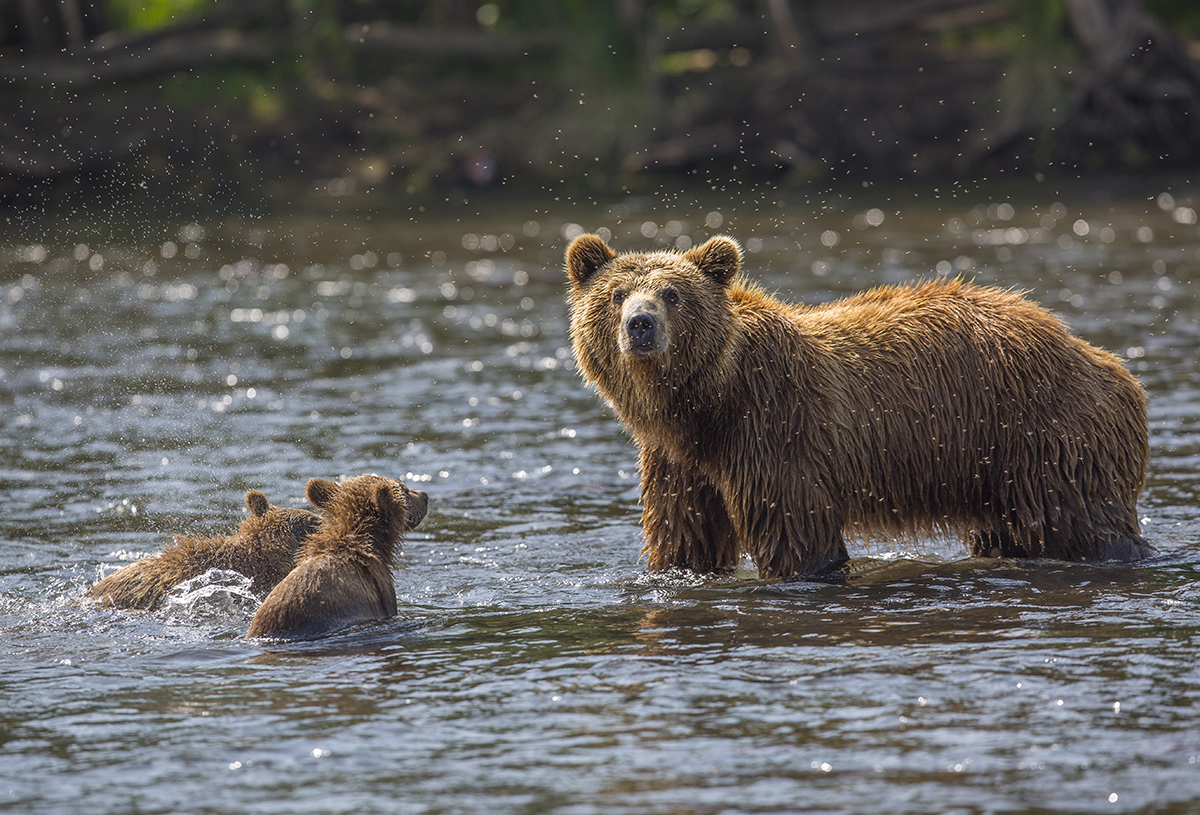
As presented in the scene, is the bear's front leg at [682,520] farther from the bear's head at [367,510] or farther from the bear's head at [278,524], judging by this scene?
the bear's head at [278,524]

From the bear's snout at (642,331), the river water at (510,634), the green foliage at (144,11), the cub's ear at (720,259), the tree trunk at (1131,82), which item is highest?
the green foliage at (144,11)

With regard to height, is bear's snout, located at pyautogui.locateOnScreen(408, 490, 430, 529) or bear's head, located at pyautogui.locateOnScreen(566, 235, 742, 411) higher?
bear's head, located at pyautogui.locateOnScreen(566, 235, 742, 411)

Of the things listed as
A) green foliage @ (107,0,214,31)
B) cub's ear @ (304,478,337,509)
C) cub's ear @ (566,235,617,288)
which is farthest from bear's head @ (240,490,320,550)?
green foliage @ (107,0,214,31)

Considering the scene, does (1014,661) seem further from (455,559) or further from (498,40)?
(498,40)

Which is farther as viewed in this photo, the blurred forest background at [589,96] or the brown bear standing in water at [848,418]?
the blurred forest background at [589,96]

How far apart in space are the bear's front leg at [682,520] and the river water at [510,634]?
0.13 m

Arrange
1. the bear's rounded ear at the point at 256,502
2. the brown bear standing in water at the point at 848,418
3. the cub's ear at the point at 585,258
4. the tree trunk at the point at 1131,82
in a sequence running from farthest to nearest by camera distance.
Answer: the tree trunk at the point at 1131,82 < the bear's rounded ear at the point at 256,502 < the cub's ear at the point at 585,258 < the brown bear standing in water at the point at 848,418

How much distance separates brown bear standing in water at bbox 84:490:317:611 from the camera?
712 centimetres

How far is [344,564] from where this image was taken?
22.0ft

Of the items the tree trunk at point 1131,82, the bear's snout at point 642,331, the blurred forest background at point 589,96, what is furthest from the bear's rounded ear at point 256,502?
the tree trunk at point 1131,82

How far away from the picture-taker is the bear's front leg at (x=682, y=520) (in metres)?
7.41

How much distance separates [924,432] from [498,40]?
25415 millimetres

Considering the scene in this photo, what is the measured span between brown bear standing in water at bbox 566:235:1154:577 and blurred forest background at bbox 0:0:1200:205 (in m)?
20.9

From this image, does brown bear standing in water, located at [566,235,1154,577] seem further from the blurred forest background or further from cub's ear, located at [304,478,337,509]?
the blurred forest background
